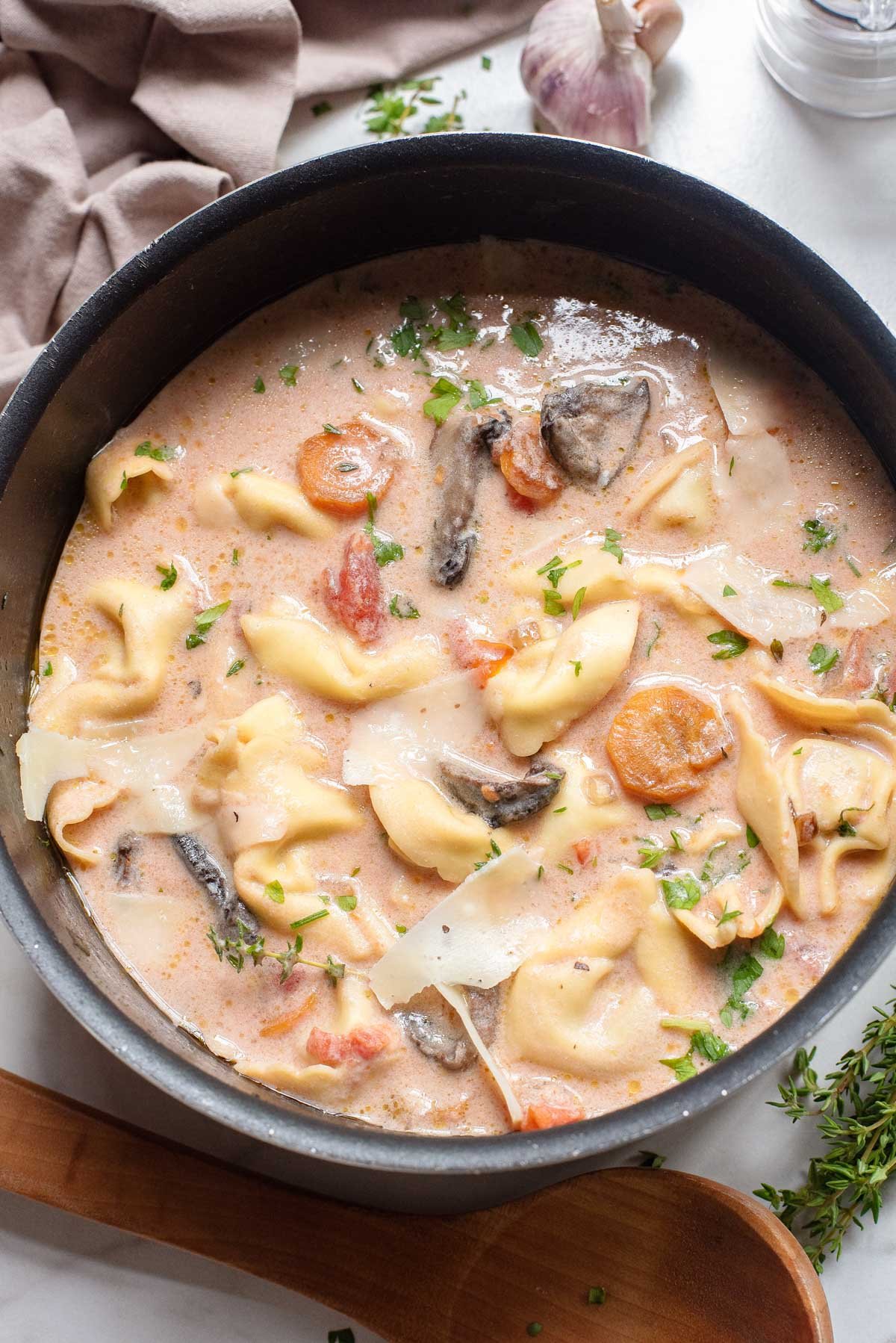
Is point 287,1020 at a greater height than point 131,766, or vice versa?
point 131,766

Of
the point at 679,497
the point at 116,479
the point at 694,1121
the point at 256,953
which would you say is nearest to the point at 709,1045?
the point at 694,1121

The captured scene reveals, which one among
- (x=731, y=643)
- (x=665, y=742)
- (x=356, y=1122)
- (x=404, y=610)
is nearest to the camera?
(x=356, y=1122)

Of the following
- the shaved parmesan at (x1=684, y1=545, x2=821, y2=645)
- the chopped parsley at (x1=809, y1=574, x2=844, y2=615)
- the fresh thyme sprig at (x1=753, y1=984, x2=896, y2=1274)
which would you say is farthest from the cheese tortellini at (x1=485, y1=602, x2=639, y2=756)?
the fresh thyme sprig at (x1=753, y1=984, x2=896, y2=1274)

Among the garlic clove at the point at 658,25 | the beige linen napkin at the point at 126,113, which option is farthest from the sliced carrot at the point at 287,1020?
the garlic clove at the point at 658,25

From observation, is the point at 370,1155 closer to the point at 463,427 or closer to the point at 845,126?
the point at 463,427

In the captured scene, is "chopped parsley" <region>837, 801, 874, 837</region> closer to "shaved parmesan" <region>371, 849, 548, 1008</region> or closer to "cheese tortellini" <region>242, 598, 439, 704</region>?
"shaved parmesan" <region>371, 849, 548, 1008</region>

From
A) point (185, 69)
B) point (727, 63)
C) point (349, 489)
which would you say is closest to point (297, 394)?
point (349, 489)

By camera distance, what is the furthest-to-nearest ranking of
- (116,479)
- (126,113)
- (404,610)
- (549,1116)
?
(126,113)
(116,479)
(404,610)
(549,1116)

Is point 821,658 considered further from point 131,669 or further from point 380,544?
point 131,669
